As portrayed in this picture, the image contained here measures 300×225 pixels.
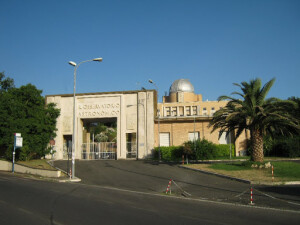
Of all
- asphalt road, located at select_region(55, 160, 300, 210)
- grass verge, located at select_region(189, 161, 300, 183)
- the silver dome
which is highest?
the silver dome

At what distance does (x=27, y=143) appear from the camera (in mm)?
31281

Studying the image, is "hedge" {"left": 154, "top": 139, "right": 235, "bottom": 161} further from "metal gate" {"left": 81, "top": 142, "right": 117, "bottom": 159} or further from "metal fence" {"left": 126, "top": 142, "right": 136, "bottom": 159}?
"metal gate" {"left": 81, "top": 142, "right": 117, "bottom": 159}

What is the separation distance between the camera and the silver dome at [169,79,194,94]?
77.7 m

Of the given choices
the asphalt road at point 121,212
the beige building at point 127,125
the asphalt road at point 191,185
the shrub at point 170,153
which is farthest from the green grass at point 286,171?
the beige building at point 127,125

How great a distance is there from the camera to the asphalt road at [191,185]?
41.2ft

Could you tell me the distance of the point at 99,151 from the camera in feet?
119

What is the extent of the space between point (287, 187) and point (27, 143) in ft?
86.1

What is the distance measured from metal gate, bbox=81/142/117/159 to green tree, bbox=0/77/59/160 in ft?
14.7

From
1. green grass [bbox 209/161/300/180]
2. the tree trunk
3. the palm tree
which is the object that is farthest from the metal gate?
the tree trunk

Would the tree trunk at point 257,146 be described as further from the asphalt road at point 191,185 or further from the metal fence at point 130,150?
the metal fence at point 130,150

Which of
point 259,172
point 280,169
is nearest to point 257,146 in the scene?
point 280,169

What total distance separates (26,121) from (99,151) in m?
9.58

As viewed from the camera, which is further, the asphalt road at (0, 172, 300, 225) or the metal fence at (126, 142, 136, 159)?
the metal fence at (126, 142, 136, 159)

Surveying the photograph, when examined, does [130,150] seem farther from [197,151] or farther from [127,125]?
[197,151]
